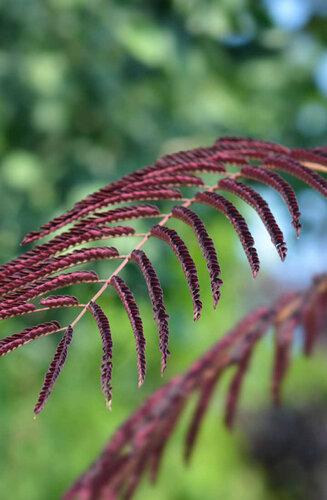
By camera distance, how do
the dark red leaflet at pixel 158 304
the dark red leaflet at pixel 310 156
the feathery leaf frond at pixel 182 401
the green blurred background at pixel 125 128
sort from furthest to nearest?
the green blurred background at pixel 125 128
the feathery leaf frond at pixel 182 401
the dark red leaflet at pixel 310 156
the dark red leaflet at pixel 158 304

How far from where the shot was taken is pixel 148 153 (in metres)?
2.66

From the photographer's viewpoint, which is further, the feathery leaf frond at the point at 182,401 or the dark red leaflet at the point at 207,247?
the feathery leaf frond at the point at 182,401

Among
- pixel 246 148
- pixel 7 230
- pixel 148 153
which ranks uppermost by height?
pixel 148 153

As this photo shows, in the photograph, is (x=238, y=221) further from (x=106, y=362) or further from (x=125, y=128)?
(x=125, y=128)

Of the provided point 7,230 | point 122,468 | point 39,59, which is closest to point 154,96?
point 39,59

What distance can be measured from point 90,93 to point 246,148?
8.19 ft

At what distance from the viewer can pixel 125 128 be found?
108 inches

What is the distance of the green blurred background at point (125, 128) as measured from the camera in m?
2.45

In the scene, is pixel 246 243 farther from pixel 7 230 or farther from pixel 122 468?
pixel 7 230

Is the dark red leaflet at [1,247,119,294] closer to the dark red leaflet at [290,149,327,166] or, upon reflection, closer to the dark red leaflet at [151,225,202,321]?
the dark red leaflet at [151,225,202,321]

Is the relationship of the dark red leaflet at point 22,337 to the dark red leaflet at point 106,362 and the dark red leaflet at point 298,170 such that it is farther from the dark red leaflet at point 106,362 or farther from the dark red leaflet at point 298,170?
the dark red leaflet at point 298,170

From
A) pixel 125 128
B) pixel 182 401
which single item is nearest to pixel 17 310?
pixel 182 401

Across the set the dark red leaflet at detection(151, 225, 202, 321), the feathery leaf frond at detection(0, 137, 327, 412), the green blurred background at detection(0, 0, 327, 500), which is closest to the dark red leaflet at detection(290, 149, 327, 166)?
the feathery leaf frond at detection(0, 137, 327, 412)

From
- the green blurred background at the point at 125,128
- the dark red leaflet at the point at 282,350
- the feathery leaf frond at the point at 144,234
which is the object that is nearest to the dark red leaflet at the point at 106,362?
the feathery leaf frond at the point at 144,234
